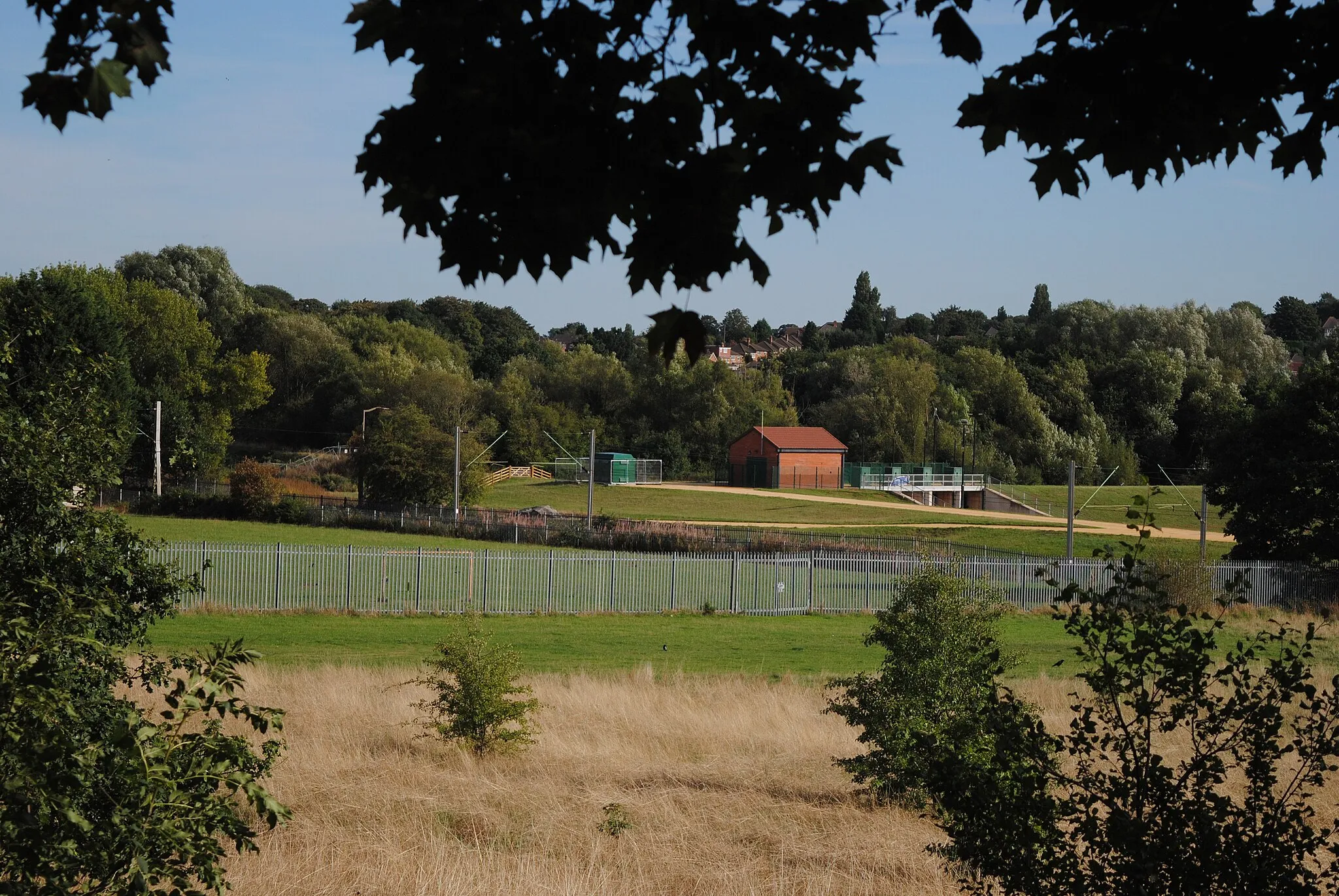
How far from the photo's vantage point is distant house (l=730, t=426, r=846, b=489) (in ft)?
275

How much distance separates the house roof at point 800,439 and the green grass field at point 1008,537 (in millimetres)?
24610

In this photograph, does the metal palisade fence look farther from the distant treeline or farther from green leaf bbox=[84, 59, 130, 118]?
the distant treeline

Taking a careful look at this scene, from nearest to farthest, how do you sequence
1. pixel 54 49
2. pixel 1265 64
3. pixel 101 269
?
pixel 54 49, pixel 1265 64, pixel 101 269

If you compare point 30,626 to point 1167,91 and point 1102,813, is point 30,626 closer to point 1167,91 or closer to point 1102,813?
point 1167,91

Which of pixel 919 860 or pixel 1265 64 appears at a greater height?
pixel 1265 64

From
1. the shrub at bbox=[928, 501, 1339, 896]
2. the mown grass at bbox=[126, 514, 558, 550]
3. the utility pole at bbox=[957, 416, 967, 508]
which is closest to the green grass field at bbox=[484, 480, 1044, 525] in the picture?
the utility pole at bbox=[957, 416, 967, 508]

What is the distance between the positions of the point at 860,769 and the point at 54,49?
9.50 meters

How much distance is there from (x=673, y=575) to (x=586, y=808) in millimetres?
24449

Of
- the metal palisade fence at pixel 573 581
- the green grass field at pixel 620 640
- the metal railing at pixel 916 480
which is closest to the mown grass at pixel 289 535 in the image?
the metal palisade fence at pixel 573 581

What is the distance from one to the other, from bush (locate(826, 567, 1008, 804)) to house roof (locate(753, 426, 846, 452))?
238 ft

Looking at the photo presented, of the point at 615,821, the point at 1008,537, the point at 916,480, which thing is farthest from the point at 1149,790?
the point at 916,480

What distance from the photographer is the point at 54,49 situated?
322 centimetres

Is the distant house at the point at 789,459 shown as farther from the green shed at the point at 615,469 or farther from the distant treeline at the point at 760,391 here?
the green shed at the point at 615,469

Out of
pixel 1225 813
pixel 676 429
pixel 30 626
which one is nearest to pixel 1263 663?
pixel 1225 813
